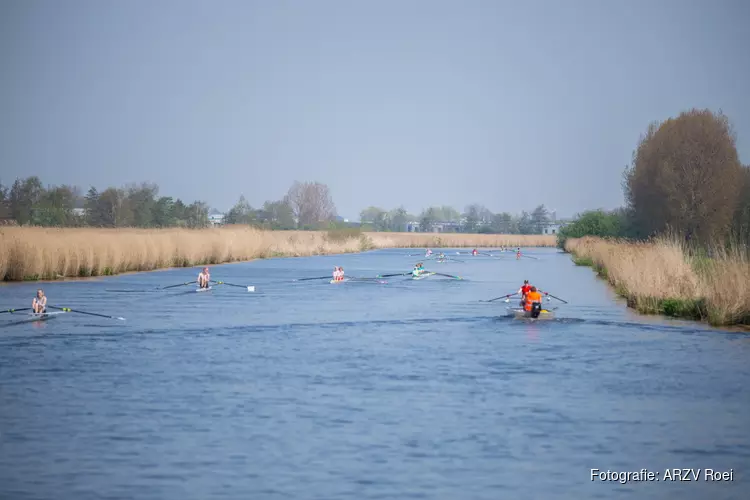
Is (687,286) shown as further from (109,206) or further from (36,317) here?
(109,206)

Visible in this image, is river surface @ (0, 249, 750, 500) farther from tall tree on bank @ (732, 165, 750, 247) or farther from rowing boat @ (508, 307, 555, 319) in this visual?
tall tree on bank @ (732, 165, 750, 247)

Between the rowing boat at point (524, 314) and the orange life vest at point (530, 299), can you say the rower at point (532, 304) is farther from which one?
the rowing boat at point (524, 314)

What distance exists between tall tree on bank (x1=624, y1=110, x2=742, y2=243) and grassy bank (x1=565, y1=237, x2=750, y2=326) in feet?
64.3

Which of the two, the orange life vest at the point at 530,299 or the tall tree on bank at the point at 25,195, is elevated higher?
the tall tree on bank at the point at 25,195

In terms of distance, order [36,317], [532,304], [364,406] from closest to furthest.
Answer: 1. [364,406]
2. [36,317]
3. [532,304]

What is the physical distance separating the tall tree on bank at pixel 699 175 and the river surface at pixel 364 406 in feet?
96.2

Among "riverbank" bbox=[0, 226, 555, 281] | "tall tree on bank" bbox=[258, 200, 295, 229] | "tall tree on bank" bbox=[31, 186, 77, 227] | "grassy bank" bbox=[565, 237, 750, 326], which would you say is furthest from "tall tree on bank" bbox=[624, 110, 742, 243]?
"tall tree on bank" bbox=[258, 200, 295, 229]

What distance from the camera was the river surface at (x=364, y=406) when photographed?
1081 cm

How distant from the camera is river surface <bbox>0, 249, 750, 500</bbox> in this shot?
10812 millimetres

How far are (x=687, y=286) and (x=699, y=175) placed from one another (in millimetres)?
28420

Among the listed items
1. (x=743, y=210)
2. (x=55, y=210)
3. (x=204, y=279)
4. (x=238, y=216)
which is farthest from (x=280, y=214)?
(x=204, y=279)

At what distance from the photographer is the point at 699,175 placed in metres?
56.0

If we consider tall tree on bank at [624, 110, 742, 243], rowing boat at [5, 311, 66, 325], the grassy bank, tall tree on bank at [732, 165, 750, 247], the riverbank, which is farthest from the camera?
tall tree on bank at [732, 165, 750, 247]

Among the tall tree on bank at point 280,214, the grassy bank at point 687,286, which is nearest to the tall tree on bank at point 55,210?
the tall tree on bank at point 280,214
